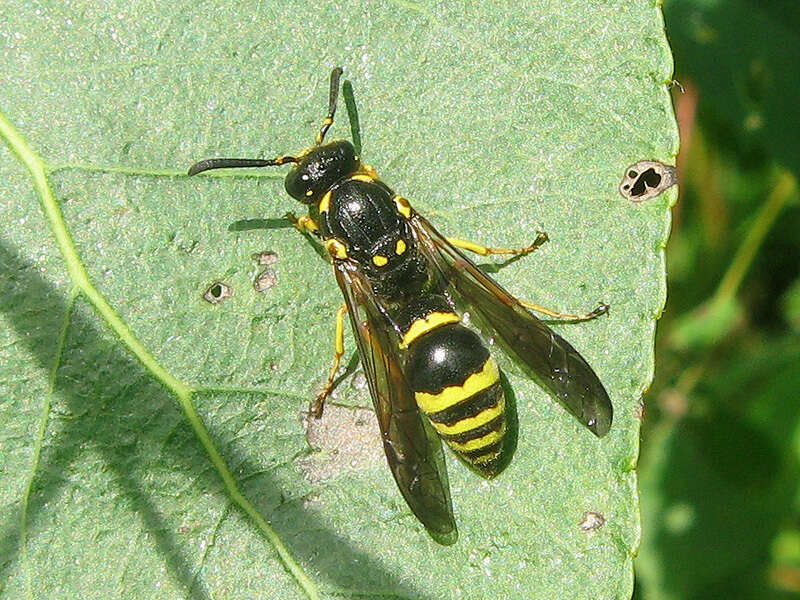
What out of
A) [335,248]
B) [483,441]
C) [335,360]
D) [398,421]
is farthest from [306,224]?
[483,441]

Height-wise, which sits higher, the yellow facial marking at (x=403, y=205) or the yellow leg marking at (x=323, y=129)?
the yellow leg marking at (x=323, y=129)

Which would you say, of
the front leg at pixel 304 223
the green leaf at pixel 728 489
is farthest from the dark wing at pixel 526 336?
the green leaf at pixel 728 489

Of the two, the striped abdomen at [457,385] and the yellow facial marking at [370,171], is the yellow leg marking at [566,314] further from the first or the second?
the yellow facial marking at [370,171]

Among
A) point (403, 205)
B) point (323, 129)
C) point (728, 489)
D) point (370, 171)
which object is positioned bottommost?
point (728, 489)

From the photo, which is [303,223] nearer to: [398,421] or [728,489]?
[398,421]

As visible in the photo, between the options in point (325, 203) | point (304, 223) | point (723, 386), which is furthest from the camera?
point (723, 386)

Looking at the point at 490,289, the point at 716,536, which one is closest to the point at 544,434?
the point at 490,289

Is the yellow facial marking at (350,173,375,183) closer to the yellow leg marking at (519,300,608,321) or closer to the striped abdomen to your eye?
the striped abdomen
